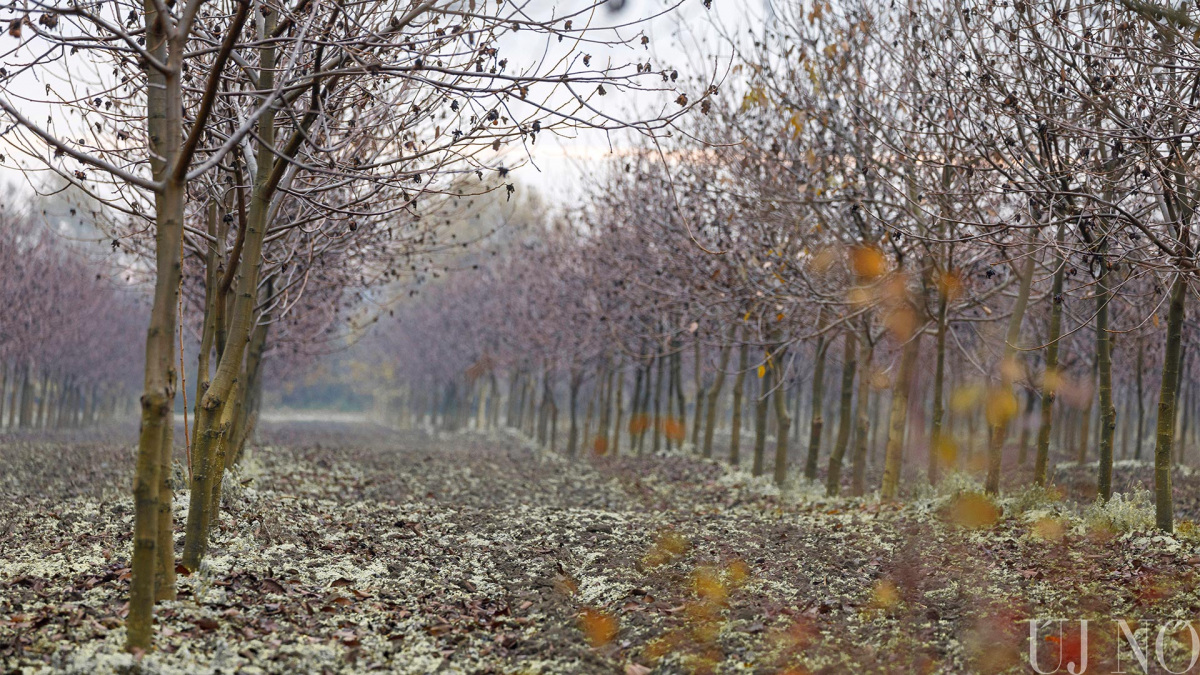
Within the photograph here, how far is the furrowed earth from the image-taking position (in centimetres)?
573

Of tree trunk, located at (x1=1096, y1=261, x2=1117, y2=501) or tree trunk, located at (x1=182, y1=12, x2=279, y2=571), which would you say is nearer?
tree trunk, located at (x1=182, y1=12, x2=279, y2=571)

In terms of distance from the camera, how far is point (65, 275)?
33.8m

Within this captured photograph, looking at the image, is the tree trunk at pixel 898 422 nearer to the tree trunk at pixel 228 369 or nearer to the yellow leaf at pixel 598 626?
the yellow leaf at pixel 598 626

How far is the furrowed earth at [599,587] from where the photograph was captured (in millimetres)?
5730

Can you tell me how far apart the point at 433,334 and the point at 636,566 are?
4555 cm

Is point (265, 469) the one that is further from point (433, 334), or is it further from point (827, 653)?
point (433, 334)

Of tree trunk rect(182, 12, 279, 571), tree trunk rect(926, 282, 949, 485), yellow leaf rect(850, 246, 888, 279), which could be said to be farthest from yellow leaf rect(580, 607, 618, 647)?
yellow leaf rect(850, 246, 888, 279)

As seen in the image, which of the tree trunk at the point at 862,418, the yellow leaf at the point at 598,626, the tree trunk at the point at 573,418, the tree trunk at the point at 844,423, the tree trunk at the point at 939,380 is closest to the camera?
the yellow leaf at the point at 598,626

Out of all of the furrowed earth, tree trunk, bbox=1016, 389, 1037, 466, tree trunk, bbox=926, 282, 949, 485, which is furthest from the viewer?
tree trunk, bbox=1016, 389, 1037, 466

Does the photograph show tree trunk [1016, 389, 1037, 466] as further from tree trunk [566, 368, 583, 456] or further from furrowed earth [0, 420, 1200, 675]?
tree trunk [566, 368, 583, 456]

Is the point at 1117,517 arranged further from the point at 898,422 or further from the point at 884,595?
the point at 898,422

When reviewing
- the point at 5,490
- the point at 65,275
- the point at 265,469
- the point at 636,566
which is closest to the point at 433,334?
the point at 65,275

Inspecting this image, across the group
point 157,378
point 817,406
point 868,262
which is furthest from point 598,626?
point 817,406

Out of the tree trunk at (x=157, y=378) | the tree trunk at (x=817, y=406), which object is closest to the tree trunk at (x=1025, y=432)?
the tree trunk at (x=817, y=406)
